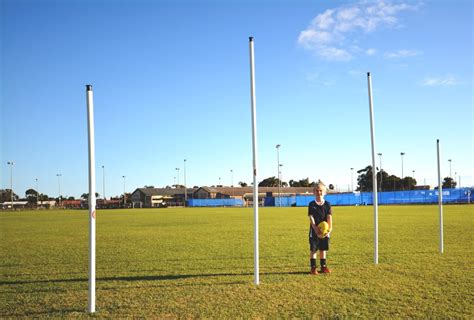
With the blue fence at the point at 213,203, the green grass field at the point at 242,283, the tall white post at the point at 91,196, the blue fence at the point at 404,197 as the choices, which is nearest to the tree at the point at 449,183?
the blue fence at the point at 404,197

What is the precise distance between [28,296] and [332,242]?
953 cm

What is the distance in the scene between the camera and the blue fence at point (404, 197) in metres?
59.4

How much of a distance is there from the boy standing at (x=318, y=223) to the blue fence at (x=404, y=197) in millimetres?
57005

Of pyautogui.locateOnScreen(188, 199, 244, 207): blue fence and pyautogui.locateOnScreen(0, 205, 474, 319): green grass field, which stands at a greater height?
pyautogui.locateOnScreen(0, 205, 474, 319): green grass field

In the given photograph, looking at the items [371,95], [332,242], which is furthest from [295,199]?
[371,95]

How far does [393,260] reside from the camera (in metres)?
9.68

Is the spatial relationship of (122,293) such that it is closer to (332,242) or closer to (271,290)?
(271,290)

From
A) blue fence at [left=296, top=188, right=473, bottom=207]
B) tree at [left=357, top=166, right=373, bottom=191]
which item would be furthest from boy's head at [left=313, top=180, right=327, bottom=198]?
tree at [left=357, top=166, right=373, bottom=191]

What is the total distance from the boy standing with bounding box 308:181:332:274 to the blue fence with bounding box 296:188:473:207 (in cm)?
5701

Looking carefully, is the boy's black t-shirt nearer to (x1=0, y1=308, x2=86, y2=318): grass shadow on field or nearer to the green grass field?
the green grass field

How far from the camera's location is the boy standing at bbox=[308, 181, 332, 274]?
27.2 ft

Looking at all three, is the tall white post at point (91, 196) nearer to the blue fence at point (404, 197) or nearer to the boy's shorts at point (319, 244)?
the boy's shorts at point (319, 244)

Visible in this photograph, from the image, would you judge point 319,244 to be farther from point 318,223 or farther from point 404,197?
point 404,197

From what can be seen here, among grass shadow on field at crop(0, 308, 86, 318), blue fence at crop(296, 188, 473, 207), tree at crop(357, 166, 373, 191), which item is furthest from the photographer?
tree at crop(357, 166, 373, 191)
